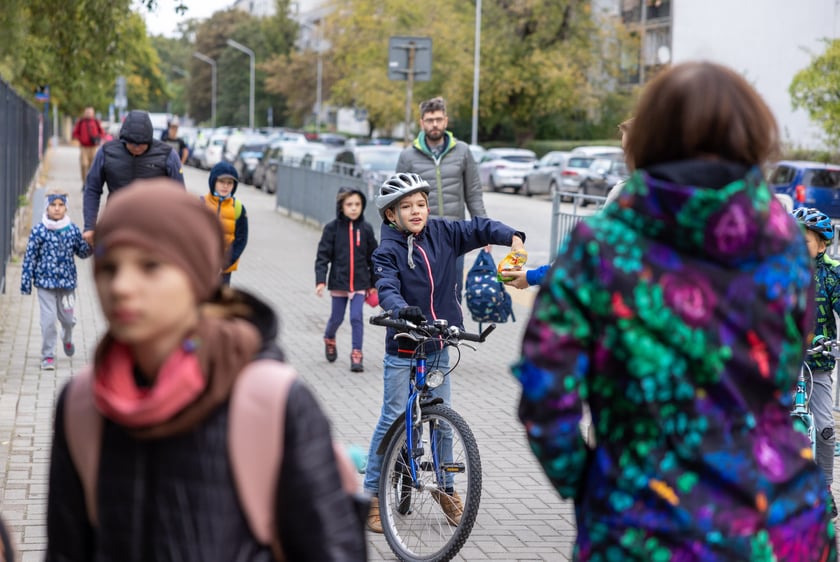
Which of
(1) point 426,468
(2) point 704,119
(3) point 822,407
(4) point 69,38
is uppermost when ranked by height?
(4) point 69,38

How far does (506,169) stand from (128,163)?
30968 mm

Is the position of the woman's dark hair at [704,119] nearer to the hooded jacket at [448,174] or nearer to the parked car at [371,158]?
the hooded jacket at [448,174]

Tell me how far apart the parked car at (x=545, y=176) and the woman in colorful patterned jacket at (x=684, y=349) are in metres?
36.0

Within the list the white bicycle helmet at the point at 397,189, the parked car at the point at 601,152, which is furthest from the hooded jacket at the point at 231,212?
the parked car at the point at 601,152

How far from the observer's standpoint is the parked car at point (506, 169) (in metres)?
41.5

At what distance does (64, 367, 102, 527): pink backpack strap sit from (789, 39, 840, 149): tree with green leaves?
31.6 m

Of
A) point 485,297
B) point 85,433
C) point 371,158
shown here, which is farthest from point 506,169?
point 85,433

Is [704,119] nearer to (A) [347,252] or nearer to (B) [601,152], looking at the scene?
(A) [347,252]

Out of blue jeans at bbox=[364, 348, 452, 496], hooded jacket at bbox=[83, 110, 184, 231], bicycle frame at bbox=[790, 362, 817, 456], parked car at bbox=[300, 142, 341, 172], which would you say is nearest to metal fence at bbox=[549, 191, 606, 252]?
hooded jacket at bbox=[83, 110, 184, 231]

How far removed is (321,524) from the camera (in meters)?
2.28

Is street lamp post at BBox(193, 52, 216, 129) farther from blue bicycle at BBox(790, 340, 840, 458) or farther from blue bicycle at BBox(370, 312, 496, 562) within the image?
blue bicycle at BBox(370, 312, 496, 562)

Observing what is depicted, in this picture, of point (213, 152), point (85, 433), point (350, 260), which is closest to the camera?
point (85, 433)

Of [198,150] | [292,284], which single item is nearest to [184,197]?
[292,284]

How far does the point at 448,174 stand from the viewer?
11023 millimetres
